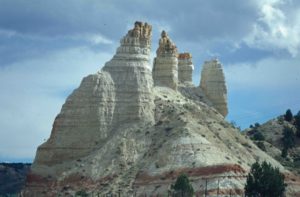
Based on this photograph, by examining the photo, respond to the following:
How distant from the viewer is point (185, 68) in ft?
550

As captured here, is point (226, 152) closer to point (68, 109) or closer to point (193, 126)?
point (193, 126)

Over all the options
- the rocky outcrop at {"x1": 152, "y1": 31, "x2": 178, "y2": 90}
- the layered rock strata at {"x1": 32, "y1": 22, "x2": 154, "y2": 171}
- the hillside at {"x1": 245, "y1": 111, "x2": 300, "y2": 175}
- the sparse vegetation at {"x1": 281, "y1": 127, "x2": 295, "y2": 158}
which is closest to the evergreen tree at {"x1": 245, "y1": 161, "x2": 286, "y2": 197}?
the hillside at {"x1": 245, "y1": 111, "x2": 300, "y2": 175}

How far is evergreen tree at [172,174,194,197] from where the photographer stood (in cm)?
11119

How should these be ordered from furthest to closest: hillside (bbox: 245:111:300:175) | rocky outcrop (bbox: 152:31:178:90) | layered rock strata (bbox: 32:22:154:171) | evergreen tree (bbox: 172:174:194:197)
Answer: hillside (bbox: 245:111:300:175) < rocky outcrop (bbox: 152:31:178:90) < layered rock strata (bbox: 32:22:154:171) < evergreen tree (bbox: 172:174:194:197)

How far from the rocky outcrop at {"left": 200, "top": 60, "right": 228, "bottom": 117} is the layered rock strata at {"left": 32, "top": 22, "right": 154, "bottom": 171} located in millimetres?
24281

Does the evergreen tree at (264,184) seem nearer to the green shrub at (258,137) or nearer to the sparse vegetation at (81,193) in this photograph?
the sparse vegetation at (81,193)

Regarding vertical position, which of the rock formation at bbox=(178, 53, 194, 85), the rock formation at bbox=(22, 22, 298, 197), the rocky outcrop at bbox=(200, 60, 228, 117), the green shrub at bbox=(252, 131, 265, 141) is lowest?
the rock formation at bbox=(22, 22, 298, 197)

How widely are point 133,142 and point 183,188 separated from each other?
888 inches

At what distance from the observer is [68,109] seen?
134 meters

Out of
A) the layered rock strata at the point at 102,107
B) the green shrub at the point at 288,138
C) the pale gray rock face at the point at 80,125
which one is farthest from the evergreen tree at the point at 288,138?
the pale gray rock face at the point at 80,125

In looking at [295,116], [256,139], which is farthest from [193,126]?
[295,116]

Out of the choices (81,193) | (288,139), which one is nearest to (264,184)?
(81,193)

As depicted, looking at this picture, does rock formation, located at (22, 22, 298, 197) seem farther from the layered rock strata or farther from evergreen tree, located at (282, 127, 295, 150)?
evergreen tree, located at (282, 127, 295, 150)

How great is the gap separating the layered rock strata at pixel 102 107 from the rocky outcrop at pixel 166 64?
12.1m
